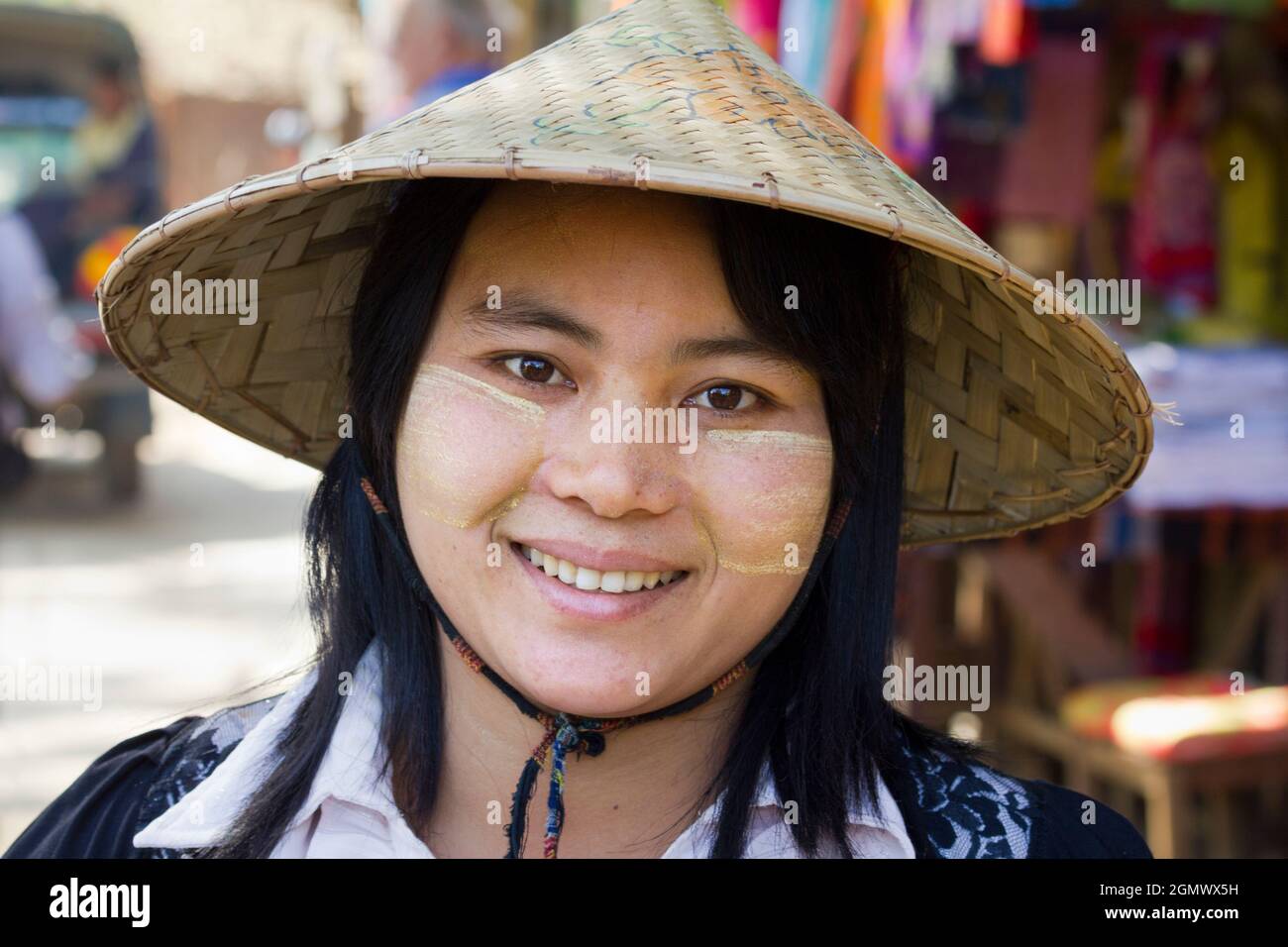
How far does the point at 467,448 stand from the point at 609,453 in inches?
6.6

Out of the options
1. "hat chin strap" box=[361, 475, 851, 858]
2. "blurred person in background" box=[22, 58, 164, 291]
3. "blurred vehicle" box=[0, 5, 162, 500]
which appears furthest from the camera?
"blurred person in background" box=[22, 58, 164, 291]

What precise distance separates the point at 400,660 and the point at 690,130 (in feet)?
2.36

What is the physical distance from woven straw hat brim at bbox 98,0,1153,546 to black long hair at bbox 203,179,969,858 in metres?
0.10

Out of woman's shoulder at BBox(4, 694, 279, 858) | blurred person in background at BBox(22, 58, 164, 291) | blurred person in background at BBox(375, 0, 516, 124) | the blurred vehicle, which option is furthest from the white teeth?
blurred person in background at BBox(22, 58, 164, 291)

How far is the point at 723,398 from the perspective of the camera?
4.78 ft

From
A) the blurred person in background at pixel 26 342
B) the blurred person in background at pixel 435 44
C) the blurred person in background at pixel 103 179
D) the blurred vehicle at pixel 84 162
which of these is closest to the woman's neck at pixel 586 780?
the blurred person in background at pixel 435 44

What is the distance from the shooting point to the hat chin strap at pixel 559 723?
1.52 metres

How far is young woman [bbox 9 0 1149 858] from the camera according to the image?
143 cm

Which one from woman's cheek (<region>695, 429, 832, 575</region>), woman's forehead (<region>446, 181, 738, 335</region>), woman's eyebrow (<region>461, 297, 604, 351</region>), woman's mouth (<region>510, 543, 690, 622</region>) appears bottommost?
woman's mouth (<region>510, 543, 690, 622</region>)

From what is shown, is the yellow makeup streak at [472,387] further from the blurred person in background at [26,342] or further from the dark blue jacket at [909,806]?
the blurred person in background at [26,342]

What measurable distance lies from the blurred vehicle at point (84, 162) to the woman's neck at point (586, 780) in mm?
6268

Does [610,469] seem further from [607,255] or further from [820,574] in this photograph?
[820,574]

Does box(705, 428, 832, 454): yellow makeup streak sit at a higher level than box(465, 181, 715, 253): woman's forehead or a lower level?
lower

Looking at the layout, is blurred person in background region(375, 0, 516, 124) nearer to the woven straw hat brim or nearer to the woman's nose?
the woven straw hat brim
